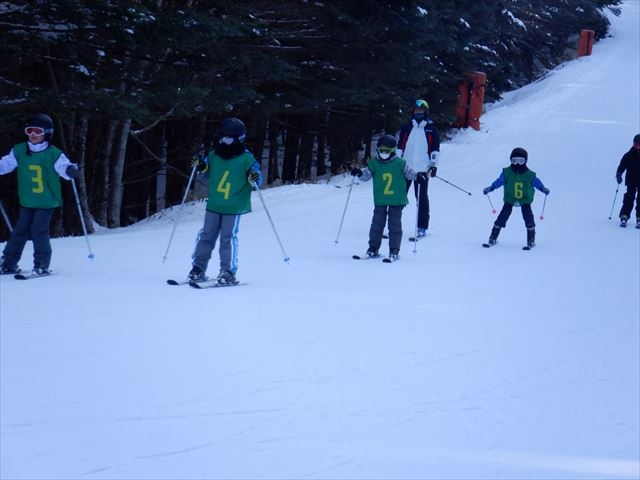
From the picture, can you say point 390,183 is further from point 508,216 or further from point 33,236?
point 33,236

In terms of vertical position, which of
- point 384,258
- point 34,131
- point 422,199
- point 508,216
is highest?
point 34,131

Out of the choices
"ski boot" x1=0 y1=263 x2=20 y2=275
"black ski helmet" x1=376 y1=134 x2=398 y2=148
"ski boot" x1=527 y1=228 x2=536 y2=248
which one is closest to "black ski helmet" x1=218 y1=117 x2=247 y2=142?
"ski boot" x1=0 y1=263 x2=20 y2=275

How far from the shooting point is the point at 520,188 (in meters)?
13.8

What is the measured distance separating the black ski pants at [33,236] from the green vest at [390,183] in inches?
164

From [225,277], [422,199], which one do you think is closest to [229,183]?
[225,277]

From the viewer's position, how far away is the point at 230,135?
9508 millimetres

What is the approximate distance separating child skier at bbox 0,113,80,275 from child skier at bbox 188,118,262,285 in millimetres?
1439

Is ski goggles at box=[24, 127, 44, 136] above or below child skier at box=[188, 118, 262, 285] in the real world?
above

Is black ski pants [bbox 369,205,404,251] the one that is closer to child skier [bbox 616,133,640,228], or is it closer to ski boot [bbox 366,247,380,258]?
ski boot [bbox 366,247,380,258]

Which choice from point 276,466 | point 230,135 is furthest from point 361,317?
point 276,466

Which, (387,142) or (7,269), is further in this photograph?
(387,142)

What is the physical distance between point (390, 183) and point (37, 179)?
14.5 ft

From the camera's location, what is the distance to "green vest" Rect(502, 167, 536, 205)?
45.2 ft

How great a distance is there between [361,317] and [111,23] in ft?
21.5
